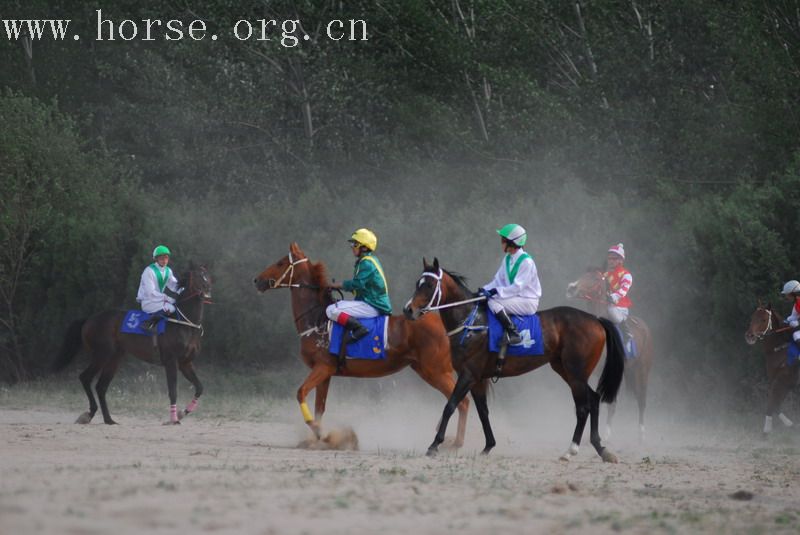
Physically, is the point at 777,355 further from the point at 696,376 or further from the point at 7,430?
the point at 7,430

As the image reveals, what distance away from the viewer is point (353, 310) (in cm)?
1684

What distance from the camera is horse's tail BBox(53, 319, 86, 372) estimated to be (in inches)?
888

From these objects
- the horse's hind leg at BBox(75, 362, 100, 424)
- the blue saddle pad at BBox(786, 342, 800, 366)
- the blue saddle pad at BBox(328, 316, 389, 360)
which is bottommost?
the horse's hind leg at BBox(75, 362, 100, 424)

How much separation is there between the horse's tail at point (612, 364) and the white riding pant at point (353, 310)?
2.85 metres

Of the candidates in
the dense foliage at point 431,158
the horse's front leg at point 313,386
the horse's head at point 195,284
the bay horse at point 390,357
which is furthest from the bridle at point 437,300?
the dense foliage at point 431,158

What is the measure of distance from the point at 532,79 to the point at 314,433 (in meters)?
20.6

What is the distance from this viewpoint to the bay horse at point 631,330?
1981 cm

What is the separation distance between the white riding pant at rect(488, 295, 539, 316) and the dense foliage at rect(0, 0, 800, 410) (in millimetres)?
8312

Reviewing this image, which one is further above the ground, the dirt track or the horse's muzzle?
the horse's muzzle

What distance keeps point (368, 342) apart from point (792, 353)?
727 cm

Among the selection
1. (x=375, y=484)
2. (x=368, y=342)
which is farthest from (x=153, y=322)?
(x=375, y=484)

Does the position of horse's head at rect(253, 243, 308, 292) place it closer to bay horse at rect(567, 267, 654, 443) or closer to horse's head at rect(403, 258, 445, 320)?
horse's head at rect(403, 258, 445, 320)

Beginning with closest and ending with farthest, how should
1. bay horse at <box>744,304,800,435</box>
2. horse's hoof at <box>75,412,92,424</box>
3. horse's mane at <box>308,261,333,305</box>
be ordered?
horse's mane at <box>308,261,333,305</box> < bay horse at <box>744,304,800,435</box> < horse's hoof at <box>75,412,92,424</box>

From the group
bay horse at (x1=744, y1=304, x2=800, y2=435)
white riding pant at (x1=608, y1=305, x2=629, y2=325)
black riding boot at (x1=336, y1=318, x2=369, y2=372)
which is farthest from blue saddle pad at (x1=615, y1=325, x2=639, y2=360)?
black riding boot at (x1=336, y1=318, x2=369, y2=372)
